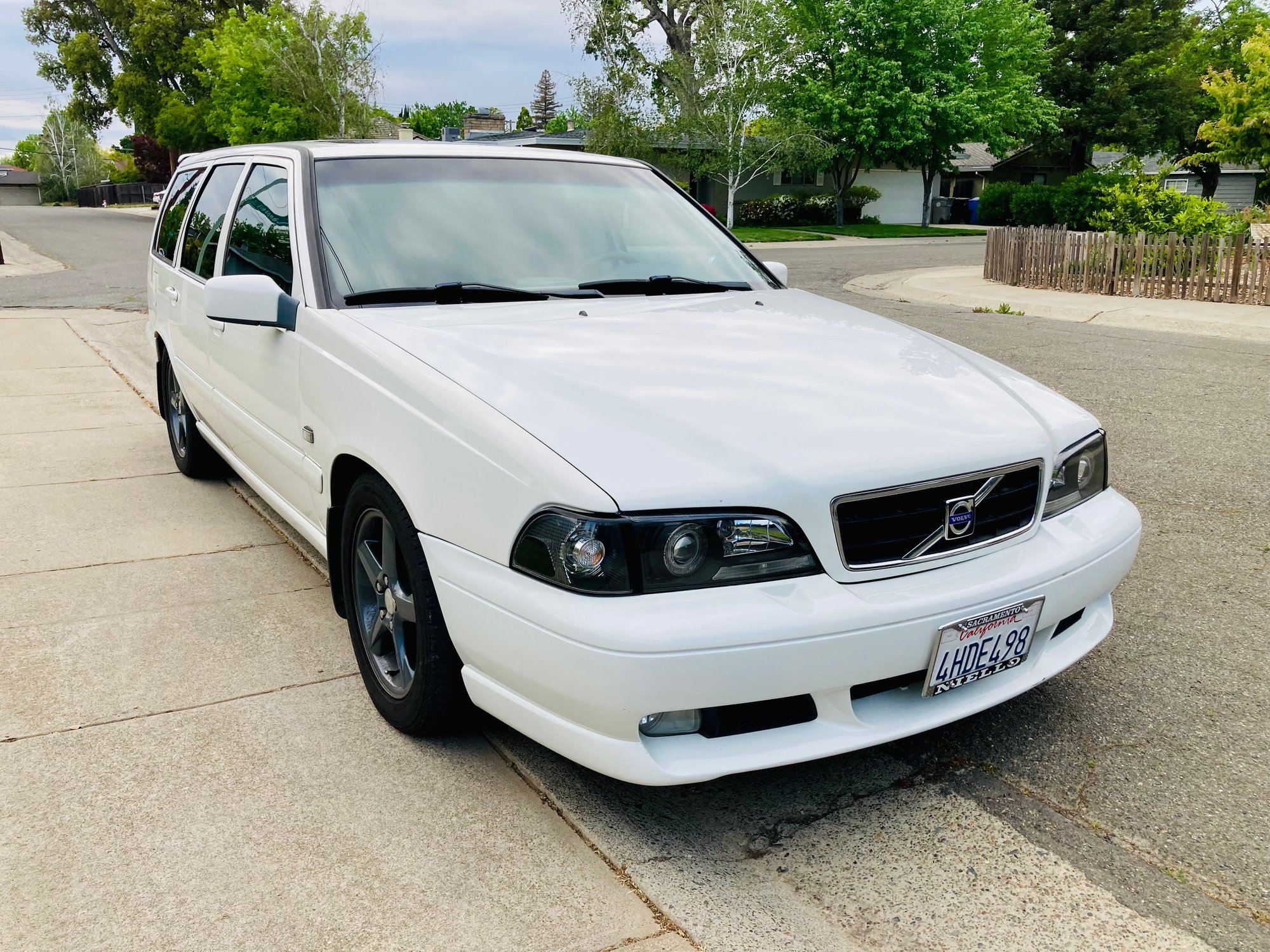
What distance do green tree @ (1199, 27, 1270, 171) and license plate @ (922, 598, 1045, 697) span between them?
891 inches

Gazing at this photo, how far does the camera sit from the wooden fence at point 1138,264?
1427 centimetres

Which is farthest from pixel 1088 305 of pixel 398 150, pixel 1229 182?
pixel 1229 182

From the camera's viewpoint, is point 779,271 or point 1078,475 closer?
point 1078,475

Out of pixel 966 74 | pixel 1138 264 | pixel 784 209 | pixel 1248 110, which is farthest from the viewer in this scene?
pixel 784 209

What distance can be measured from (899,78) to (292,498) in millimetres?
39670

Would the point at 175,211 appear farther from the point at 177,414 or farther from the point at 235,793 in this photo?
the point at 235,793

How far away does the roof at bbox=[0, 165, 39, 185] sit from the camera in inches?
4161

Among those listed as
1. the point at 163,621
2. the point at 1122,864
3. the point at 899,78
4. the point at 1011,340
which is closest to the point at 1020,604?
the point at 1122,864

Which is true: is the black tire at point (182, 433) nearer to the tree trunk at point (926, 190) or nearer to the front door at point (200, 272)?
the front door at point (200, 272)

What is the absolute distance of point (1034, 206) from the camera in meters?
35.6

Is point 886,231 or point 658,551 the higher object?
point 886,231

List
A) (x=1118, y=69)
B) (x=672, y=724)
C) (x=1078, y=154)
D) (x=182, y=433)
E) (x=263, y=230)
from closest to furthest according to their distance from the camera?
(x=672, y=724)
(x=263, y=230)
(x=182, y=433)
(x=1118, y=69)
(x=1078, y=154)

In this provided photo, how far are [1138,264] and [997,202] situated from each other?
35.1m

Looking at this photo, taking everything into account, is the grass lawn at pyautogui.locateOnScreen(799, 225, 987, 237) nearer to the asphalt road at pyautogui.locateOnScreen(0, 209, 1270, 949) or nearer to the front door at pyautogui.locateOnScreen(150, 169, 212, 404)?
the front door at pyautogui.locateOnScreen(150, 169, 212, 404)
